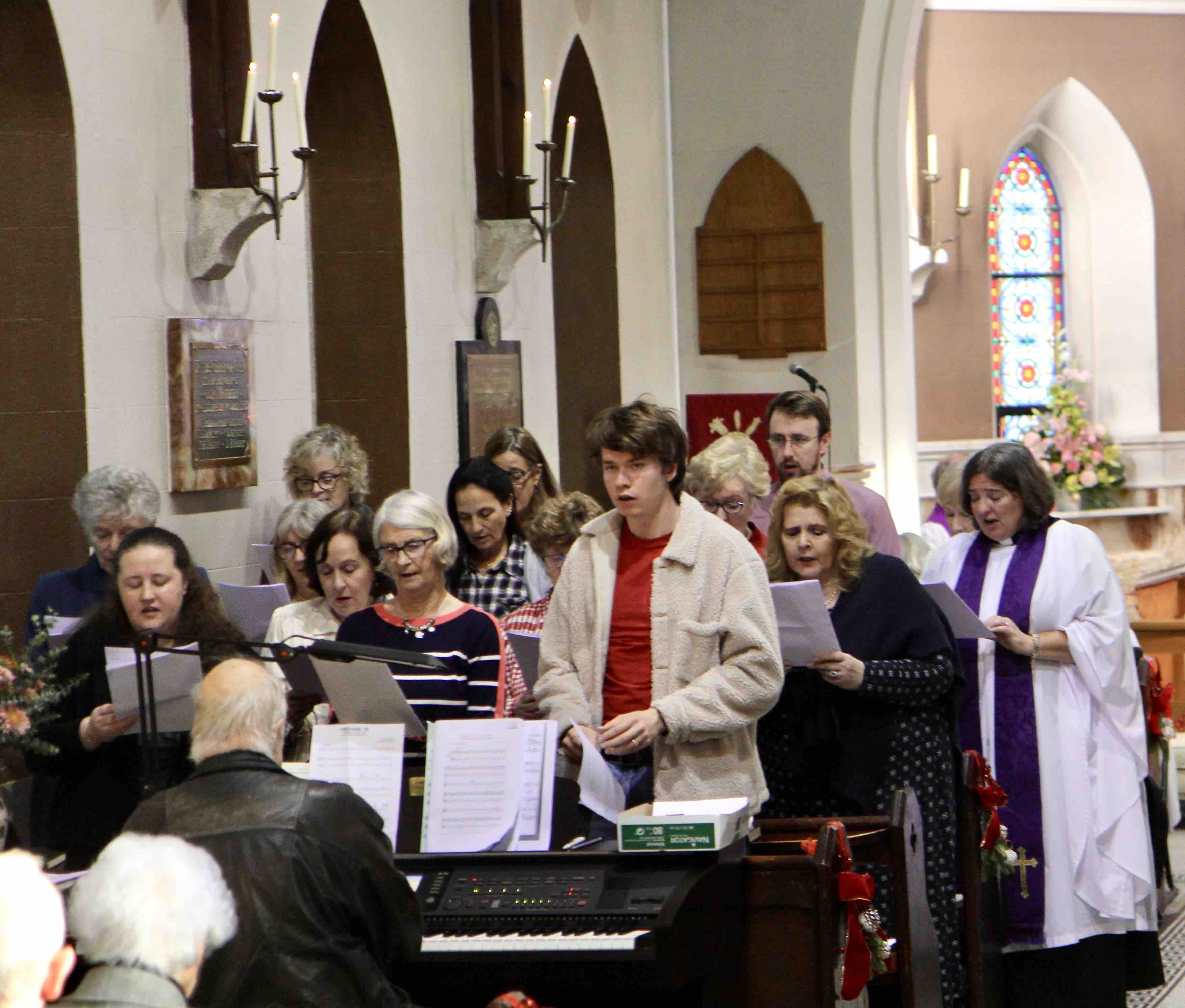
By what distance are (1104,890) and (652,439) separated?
6.85 ft

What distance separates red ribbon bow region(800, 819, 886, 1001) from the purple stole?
58.6 inches

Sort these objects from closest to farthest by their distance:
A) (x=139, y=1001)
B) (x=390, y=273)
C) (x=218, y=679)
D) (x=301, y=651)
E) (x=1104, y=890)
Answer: (x=139, y=1001) → (x=218, y=679) → (x=301, y=651) → (x=1104, y=890) → (x=390, y=273)

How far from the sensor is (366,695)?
3.64 meters

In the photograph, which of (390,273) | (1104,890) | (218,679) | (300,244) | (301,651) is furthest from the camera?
(390,273)

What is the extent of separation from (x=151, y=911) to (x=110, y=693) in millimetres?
1798

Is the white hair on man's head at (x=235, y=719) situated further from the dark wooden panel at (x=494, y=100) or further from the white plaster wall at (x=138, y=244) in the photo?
the dark wooden panel at (x=494, y=100)

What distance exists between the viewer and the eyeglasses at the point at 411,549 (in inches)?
159

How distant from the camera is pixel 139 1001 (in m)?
1.92

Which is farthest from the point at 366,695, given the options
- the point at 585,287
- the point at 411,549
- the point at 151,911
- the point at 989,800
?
the point at 585,287

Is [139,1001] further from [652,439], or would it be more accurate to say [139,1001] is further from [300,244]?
[300,244]

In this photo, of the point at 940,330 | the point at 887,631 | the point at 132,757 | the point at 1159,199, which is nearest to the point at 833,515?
the point at 887,631

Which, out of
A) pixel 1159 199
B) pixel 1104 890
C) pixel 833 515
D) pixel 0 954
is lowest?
pixel 1104 890

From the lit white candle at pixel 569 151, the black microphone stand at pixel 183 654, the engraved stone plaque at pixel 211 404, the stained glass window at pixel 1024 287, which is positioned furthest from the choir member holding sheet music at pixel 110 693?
the stained glass window at pixel 1024 287

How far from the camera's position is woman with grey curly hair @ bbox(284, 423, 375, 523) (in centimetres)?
573
